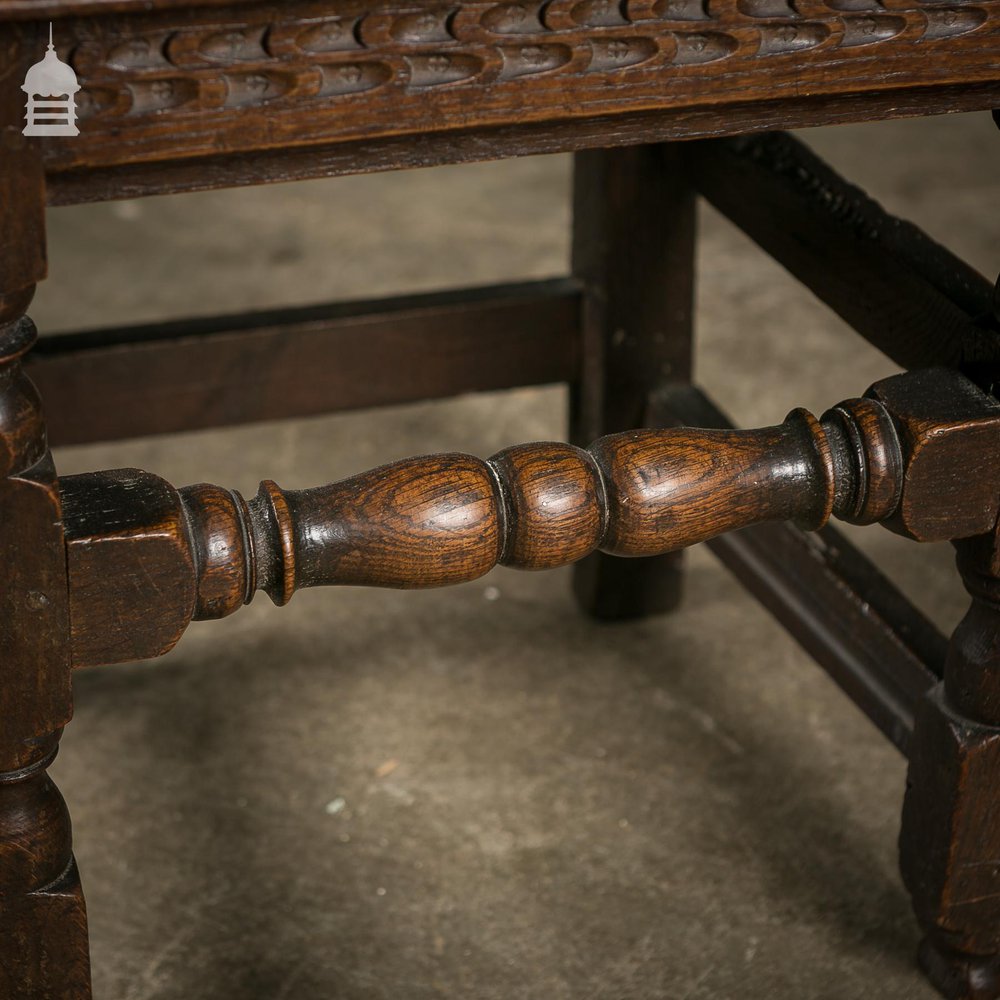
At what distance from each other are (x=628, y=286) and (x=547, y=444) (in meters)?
0.73

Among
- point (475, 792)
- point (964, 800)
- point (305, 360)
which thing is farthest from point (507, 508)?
point (305, 360)

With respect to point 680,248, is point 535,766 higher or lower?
lower

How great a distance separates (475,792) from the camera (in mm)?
1635

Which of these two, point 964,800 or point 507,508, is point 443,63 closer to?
point 507,508

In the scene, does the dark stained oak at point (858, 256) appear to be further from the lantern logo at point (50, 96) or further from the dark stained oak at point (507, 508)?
the lantern logo at point (50, 96)

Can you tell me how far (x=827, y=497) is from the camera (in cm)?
109

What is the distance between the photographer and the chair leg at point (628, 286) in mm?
1693

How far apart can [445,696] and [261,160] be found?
3.28 ft

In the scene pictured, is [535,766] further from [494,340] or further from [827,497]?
[827,497]

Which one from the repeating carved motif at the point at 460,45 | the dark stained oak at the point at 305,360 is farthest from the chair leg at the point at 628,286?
the repeating carved motif at the point at 460,45

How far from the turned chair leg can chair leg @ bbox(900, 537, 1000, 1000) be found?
0.67 meters

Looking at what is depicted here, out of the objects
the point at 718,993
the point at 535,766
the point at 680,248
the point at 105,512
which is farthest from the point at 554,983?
the point at 680,248

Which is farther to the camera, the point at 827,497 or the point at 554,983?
the point at 554,983

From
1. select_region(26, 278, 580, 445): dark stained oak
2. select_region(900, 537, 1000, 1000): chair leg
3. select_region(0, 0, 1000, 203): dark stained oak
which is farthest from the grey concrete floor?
select_region(0, 0, 1000, 203): dark stained oak
